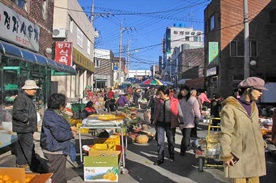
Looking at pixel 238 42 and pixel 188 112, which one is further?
pixel 238 42

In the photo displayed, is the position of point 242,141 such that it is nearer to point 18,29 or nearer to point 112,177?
point 112,177

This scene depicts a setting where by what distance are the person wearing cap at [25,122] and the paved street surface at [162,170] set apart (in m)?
0.83

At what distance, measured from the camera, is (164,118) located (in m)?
7.18

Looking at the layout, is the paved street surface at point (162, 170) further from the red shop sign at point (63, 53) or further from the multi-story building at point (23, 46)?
the red shop sign at point (63, 53)

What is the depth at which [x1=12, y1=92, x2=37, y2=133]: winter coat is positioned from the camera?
5.86 m

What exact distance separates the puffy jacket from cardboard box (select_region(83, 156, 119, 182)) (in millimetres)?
1275

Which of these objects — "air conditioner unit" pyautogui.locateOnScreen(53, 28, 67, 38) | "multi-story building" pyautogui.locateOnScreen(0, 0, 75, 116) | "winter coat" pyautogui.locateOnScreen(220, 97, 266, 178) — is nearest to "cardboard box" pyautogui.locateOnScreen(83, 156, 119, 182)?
"winter coat" pyautogui.locateOnScreen(220, 97, 266, 178)

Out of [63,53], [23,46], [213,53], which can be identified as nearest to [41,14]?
[63,53]

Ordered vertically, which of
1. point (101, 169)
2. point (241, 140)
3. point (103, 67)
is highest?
point (103, 67)

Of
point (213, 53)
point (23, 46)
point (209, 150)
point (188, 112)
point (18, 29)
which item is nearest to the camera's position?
point (209, 150)

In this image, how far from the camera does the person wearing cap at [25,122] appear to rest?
5.87 metres

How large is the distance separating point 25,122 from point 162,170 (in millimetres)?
3033

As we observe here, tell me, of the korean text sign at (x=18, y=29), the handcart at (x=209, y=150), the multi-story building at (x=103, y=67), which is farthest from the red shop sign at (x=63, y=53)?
the multi-story building at (x=103, y=67)

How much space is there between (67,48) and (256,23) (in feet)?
60.3
